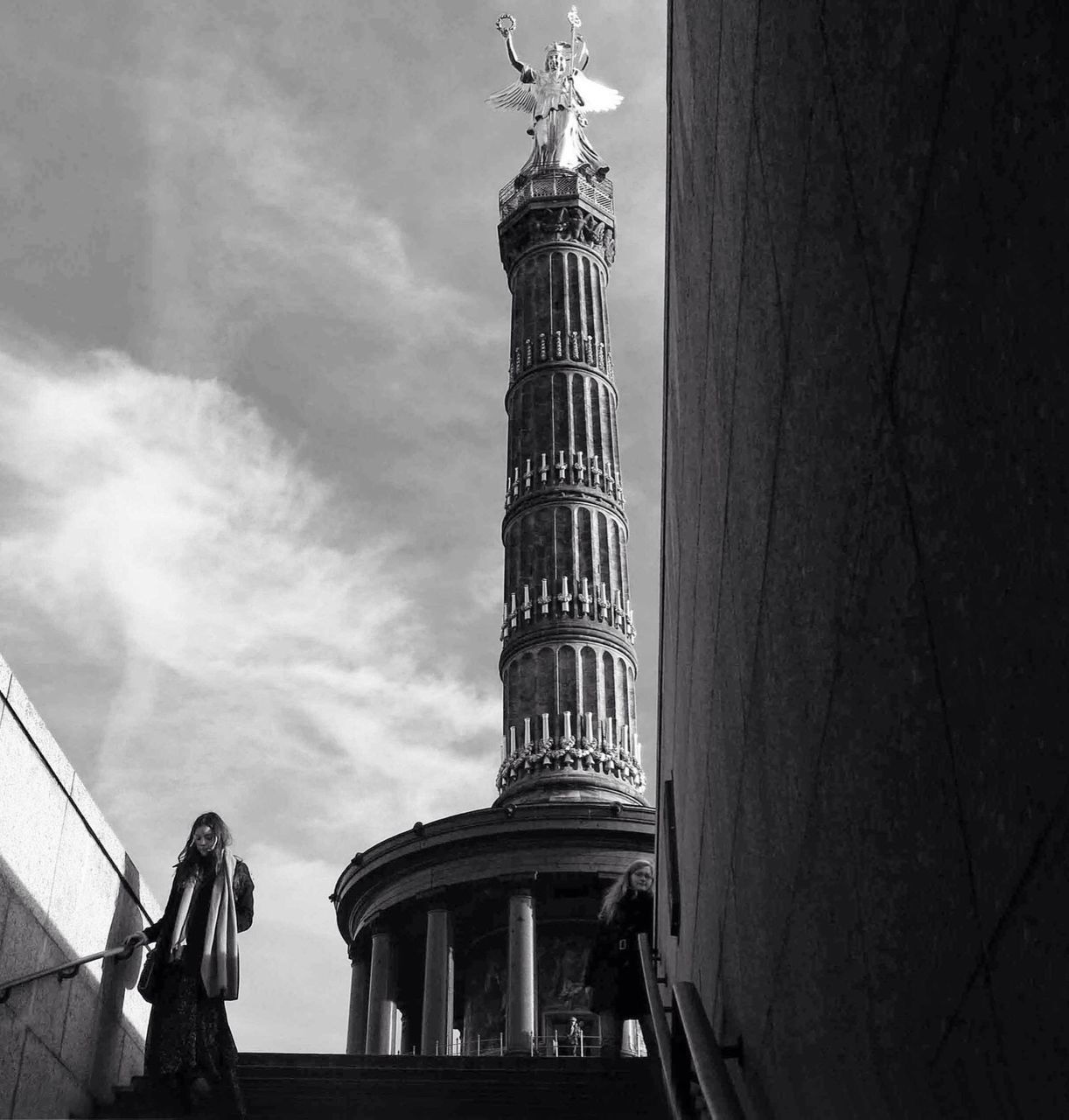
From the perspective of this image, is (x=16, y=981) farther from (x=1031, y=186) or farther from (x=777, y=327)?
(x=1031, y=186)

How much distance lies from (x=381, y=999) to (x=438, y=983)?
1639 mm

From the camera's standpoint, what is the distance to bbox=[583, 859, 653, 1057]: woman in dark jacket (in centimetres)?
1106

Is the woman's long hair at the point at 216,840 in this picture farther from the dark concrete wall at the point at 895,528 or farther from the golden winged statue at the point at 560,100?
the golden winged statue at the point at 560,100

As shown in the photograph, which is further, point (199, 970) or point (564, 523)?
point (564, 523)

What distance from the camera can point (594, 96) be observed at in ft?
125

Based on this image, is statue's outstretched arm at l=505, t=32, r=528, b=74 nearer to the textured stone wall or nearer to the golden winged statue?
the golden winged statue

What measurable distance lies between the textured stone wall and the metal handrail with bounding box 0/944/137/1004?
60 mm

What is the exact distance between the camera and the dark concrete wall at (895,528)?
6.22 feet

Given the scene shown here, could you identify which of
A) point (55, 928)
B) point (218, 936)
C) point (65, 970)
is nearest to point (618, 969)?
point (218, 936)

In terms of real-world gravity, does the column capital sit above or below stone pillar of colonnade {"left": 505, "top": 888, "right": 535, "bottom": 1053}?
above

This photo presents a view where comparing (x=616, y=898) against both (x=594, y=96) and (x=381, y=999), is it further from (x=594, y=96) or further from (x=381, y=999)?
(x=594, y=96)

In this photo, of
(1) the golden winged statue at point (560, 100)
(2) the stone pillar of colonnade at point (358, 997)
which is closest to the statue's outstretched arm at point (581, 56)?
(1) the golden winged statue at point (560, 100)

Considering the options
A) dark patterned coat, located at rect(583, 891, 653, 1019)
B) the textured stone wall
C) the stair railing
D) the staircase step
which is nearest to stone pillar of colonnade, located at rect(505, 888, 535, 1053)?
dark patterned coat, located at rect(583, 891, 653, 1019)

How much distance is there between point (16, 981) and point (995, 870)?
20.0 ft
